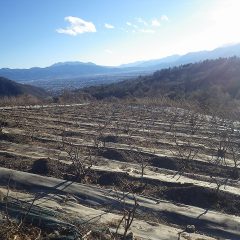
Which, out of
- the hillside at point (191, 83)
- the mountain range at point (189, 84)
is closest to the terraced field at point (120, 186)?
the mountain range at point (189, 84)

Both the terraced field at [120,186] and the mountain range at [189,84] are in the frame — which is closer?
the terraced field at [120,186]

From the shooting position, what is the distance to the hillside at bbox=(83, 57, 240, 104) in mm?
43469

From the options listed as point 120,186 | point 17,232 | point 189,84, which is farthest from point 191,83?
point 17,232

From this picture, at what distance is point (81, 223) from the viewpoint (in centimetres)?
668

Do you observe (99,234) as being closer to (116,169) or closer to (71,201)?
(71,201)

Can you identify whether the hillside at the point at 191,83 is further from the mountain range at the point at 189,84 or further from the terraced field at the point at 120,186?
the terraced field at the point at 120,186

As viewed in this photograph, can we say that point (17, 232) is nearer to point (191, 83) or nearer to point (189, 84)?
point (189, 84)

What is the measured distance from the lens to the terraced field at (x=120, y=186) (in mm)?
6715

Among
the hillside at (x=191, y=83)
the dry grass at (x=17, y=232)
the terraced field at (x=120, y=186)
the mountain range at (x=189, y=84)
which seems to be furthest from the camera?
the hillside at (x=191, y=83)

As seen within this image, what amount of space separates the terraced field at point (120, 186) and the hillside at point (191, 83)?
2469cm

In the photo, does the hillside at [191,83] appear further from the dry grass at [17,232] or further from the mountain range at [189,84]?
the dry grass at [17,232]

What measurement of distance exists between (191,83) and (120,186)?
4456 cm

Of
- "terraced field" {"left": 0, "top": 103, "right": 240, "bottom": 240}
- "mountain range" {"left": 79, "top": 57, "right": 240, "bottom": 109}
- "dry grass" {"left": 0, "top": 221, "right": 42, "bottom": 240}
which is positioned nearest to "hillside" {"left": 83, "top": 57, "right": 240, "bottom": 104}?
"mountain range" {"left": 79, "top": 57, "right": 240, "bottom": 109}

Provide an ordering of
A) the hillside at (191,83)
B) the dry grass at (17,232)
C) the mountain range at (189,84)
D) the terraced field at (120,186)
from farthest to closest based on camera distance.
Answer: the hillside at (191,83)
the mountain range at (189,84)
the terraced field at (120,186)
the dry grass at (17,232)
